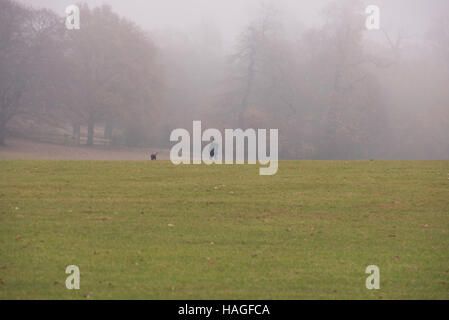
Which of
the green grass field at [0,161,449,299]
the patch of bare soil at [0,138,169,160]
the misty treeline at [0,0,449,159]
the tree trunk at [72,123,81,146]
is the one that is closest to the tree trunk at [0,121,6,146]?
the misty treeline at [0,0,449,159]

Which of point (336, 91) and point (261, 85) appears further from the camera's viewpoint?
point (261, 85)

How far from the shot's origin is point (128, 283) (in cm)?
970

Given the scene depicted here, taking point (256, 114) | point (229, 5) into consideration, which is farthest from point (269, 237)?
point (229, 5)

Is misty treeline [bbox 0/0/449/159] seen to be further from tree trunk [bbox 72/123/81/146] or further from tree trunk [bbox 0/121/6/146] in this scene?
tree trunk [bbox 72/123/81/146]

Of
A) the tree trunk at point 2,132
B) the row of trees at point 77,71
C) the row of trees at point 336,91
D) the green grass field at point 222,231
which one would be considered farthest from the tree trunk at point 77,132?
the green grass field at point 222,231

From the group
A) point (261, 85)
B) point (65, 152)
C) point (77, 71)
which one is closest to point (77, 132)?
A: point (77, 71)

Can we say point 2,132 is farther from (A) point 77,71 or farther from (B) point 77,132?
(A) point 77,71

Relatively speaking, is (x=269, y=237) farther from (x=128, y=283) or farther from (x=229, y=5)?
(x=229, y=5)

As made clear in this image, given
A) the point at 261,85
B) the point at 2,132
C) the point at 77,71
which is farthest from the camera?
the point at 261,85

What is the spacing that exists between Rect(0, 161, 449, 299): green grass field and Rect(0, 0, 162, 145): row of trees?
31.7m

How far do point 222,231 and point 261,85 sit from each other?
48.4 meters

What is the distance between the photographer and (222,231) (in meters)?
12.8

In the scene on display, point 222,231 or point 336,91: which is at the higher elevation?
point 336,91

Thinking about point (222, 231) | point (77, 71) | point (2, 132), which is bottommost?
point (222, 231)
